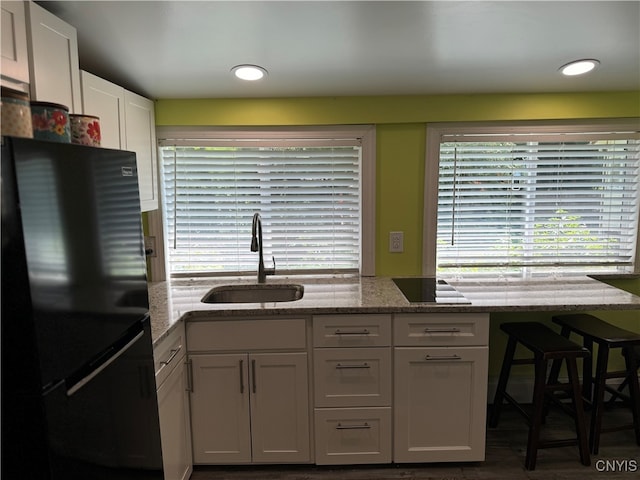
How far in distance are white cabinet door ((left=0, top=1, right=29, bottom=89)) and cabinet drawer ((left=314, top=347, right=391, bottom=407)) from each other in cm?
161

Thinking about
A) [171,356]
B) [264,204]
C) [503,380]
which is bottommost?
[503,380]

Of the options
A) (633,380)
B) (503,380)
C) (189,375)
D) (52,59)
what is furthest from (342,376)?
(52,59)

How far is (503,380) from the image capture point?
2.42 meters

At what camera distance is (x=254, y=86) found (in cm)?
233

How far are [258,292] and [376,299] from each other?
30.9 inches

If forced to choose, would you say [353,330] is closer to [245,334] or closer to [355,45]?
[245,334]

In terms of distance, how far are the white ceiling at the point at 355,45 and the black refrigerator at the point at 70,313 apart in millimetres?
803

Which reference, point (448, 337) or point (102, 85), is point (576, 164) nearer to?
point (448, 337)

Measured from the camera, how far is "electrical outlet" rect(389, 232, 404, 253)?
2637 millimetres

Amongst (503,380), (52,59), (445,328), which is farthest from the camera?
(503,380)

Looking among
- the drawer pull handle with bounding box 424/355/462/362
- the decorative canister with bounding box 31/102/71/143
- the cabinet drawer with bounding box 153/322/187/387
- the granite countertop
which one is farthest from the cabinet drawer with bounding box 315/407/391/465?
the decorative canister with bounding box 31/102/71/143

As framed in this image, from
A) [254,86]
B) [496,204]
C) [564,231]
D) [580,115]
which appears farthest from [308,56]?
[564,231]

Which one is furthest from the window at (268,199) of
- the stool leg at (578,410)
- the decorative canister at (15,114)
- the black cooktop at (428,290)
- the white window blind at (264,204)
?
the decorative canister at (15,114)
